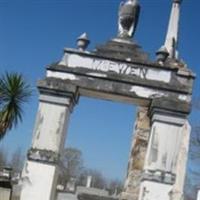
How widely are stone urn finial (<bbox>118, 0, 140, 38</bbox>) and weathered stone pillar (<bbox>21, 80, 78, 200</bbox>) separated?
203cm

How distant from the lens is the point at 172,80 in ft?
33.6

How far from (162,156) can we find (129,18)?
10.9 feet

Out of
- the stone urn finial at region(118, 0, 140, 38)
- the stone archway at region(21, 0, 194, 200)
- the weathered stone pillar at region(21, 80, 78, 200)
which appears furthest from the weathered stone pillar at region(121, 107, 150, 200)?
the weathered stone pillar at region(21, 80, 78, 200)

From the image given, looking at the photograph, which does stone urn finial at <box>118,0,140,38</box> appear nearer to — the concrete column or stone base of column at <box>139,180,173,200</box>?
the concrete column

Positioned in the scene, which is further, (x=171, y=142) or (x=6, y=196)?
(x=6, y=196)

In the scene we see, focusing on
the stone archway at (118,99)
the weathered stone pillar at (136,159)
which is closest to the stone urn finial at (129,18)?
the stone archway at (118,99)

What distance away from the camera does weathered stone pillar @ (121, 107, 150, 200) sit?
490 inches

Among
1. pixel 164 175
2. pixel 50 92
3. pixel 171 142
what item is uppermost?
pixel 50 92

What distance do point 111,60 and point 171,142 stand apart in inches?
82.0

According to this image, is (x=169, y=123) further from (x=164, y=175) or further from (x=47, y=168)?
(x=47, y=168)

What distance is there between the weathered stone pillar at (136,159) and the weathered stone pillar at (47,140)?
9.62 feet

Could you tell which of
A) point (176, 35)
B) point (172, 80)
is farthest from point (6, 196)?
point (176, 35)

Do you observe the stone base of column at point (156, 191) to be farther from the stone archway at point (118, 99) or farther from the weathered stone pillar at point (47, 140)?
the weathered stone pillar at point (47, 140)

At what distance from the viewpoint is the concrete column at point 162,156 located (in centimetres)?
960
